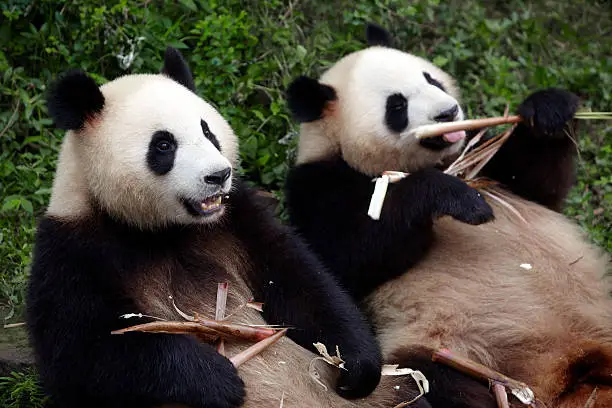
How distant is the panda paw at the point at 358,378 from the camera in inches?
191

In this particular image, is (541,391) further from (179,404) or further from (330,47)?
(330,47)

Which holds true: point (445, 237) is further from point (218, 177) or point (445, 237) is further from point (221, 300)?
point (218, 177)

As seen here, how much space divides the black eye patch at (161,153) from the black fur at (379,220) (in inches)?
54.2

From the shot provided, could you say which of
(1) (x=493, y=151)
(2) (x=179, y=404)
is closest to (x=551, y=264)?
(1) (x=493, y=151)

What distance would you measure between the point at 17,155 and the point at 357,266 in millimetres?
2906

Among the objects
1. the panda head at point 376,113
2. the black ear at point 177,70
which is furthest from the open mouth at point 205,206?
the panda head at point 376,113

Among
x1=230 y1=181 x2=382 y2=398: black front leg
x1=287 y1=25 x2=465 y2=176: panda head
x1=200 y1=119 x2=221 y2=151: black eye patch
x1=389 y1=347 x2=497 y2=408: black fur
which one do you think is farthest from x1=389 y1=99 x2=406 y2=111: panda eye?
x1=389 y1=347 x2=497 y2=408: black fur

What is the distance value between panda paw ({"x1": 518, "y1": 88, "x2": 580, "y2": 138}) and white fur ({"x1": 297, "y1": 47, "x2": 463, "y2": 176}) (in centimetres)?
49

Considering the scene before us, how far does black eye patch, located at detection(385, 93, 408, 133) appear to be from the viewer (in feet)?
19.5

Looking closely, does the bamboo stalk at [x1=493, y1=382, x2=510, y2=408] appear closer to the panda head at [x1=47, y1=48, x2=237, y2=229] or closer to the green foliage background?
the panda head at [x1=47, y1=48, x2=237, y2=229]

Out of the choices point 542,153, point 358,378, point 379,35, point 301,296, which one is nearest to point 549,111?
point 542,153

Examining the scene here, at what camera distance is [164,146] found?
4750 millimetres

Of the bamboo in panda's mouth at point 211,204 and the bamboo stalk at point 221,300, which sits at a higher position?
the bamboo in panda's mouth at point 211,204

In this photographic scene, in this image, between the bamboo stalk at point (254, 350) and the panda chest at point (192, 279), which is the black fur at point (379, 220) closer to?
the panda chest at point (192, 279)
